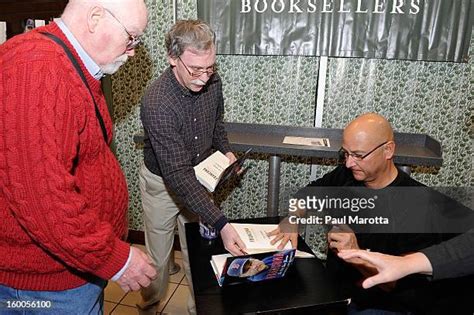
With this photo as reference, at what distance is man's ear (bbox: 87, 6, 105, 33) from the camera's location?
999mm

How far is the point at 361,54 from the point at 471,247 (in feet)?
6.01

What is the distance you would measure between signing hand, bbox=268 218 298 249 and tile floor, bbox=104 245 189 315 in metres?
1.19

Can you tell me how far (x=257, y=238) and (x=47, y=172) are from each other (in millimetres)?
922

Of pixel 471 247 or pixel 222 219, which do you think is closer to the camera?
pixel 471 247

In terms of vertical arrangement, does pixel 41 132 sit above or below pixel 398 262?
above

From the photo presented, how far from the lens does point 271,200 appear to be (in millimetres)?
2701

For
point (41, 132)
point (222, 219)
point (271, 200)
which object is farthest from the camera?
point (271, 200)

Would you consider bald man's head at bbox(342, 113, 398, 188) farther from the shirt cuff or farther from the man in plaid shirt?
the shirt cuff

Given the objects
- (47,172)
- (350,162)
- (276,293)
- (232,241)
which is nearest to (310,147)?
(350,162)

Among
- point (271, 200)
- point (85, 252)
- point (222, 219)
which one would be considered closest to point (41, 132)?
point (85, 252)

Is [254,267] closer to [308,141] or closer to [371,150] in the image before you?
[371,150]

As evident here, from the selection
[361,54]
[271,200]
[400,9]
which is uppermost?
[400,9]

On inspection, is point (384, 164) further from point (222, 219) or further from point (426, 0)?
point (426, 0)

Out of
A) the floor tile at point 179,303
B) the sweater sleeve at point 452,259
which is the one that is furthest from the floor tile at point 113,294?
the sweater sleeve at point 452,259
